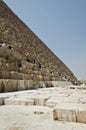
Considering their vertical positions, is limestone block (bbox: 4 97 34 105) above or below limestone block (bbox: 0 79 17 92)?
below

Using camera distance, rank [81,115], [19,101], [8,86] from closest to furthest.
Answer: [81,115]
[19,101]
[8,86]

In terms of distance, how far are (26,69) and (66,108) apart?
4039 millimetres

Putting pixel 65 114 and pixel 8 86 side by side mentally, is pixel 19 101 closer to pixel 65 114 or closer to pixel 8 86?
pixel 65 114

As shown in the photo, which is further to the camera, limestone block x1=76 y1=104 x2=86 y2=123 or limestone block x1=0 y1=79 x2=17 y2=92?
limestone block x1=0 y1=79 x2=17 y2=92

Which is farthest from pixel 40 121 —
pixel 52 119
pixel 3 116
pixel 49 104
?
pixel 49 104

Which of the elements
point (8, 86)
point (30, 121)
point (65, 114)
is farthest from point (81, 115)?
point (8, 86)

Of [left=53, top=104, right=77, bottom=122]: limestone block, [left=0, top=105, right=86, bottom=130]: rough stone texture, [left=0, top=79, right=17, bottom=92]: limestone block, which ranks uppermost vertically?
[left=0, top=79, right=17, bottom=92]: limestone block

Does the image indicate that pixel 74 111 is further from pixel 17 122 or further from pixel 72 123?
pixel 17 122

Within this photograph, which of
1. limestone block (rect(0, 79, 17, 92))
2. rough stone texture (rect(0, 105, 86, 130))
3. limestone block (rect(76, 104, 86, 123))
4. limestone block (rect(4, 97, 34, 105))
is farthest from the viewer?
limestone block (rect(0, 79, 17, 92))

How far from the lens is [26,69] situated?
5.70 m

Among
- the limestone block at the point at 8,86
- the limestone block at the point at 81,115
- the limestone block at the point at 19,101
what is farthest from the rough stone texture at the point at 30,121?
the limestone block at the point at 8,86

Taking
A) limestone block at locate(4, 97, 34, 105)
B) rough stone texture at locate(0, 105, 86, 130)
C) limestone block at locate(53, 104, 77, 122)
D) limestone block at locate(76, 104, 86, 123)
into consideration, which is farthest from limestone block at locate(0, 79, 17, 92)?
limestone block at locate(76, 104, 86, 123)

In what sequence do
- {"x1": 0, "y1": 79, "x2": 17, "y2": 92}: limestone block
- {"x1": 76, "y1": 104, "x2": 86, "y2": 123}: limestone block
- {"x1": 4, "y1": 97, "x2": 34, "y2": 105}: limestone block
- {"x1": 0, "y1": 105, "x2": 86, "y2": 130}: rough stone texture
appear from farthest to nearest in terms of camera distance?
{"x1": 0, "y1": 79, "x2": 17, "y2": 92}: limestone block
{"x1": 4, "y1": 97, "x2": 34, "y2": 105}: limestone block
{"x1": 76, "y1": 104, "x2": 86, "y2": 123}: limestone block
{"x1": 0, "y1": 105, "x2": 86, "y2": 130}: rough stone texture

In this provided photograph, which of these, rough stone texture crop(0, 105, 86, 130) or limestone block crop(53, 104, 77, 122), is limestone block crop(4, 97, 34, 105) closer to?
rough stone texture crop(0, 105, 86, 130)
